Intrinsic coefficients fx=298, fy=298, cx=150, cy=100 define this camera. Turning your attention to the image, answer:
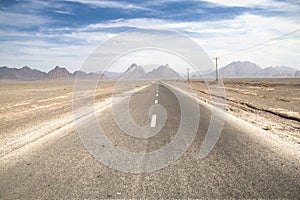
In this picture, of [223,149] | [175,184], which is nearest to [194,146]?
[223,149]

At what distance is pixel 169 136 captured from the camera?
27.1ft

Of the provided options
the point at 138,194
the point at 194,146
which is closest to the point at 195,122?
the point at 194,146

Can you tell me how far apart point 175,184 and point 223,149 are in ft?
8.30

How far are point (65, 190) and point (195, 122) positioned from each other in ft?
23.2

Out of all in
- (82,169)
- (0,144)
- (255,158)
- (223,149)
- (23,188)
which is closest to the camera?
(23,188)

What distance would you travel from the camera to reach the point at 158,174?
199 inches

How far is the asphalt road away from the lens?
4.26m

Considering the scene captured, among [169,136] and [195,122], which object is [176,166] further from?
[195,122]

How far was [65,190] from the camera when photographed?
14.4 feet

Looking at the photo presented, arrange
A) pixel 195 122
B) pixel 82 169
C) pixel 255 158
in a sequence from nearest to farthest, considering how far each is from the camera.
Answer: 1. pixel 82 169
2. pixel 255 158
3. pixel 195 122

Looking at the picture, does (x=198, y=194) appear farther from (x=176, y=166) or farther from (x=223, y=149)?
(x=223, y=149)

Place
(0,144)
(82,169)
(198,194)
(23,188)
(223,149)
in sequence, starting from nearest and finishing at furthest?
1. (198,194)
2. (23,188)
3. (82,169)
4. (223,149)
5. (0,144)

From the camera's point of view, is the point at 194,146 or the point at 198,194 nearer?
the point at 198,194

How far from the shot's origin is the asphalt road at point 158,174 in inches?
168
